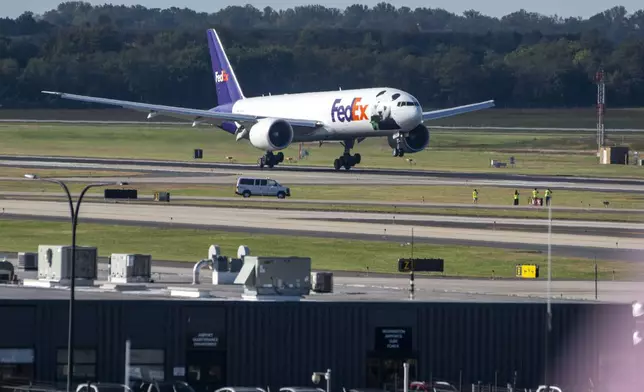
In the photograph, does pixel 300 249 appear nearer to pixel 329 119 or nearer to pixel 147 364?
pixel 147 364

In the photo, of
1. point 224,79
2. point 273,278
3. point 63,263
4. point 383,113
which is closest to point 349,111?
point 383,113

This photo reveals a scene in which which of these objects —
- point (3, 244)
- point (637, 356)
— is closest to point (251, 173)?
point (3, 244)

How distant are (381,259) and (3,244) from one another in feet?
77.7

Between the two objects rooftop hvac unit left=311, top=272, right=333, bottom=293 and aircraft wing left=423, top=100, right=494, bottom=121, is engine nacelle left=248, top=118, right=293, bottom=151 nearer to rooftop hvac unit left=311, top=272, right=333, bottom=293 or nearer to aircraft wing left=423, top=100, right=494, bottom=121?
aircraft wing left=423, top=100, right=494, bottom=121

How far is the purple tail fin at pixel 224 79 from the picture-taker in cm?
18812

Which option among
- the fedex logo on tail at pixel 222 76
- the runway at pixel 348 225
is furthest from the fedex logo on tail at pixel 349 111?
the runway at pixel 348 225

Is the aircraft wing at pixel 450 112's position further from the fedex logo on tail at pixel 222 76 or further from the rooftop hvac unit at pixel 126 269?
the rooftop hvac unit at pixel 126 269

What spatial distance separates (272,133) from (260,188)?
74.7 feet

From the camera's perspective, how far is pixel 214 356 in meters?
54.9

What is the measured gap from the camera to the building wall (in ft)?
175

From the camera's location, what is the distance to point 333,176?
516 ft

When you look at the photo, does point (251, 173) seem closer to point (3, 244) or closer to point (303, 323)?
point (3, 244)

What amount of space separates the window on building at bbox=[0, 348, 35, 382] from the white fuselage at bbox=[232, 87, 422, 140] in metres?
101

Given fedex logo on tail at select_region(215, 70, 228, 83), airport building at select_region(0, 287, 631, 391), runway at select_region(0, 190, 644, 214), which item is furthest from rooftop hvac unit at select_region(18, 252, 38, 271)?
fedex logo on tail at select_region(215, 70, 228, 83)
